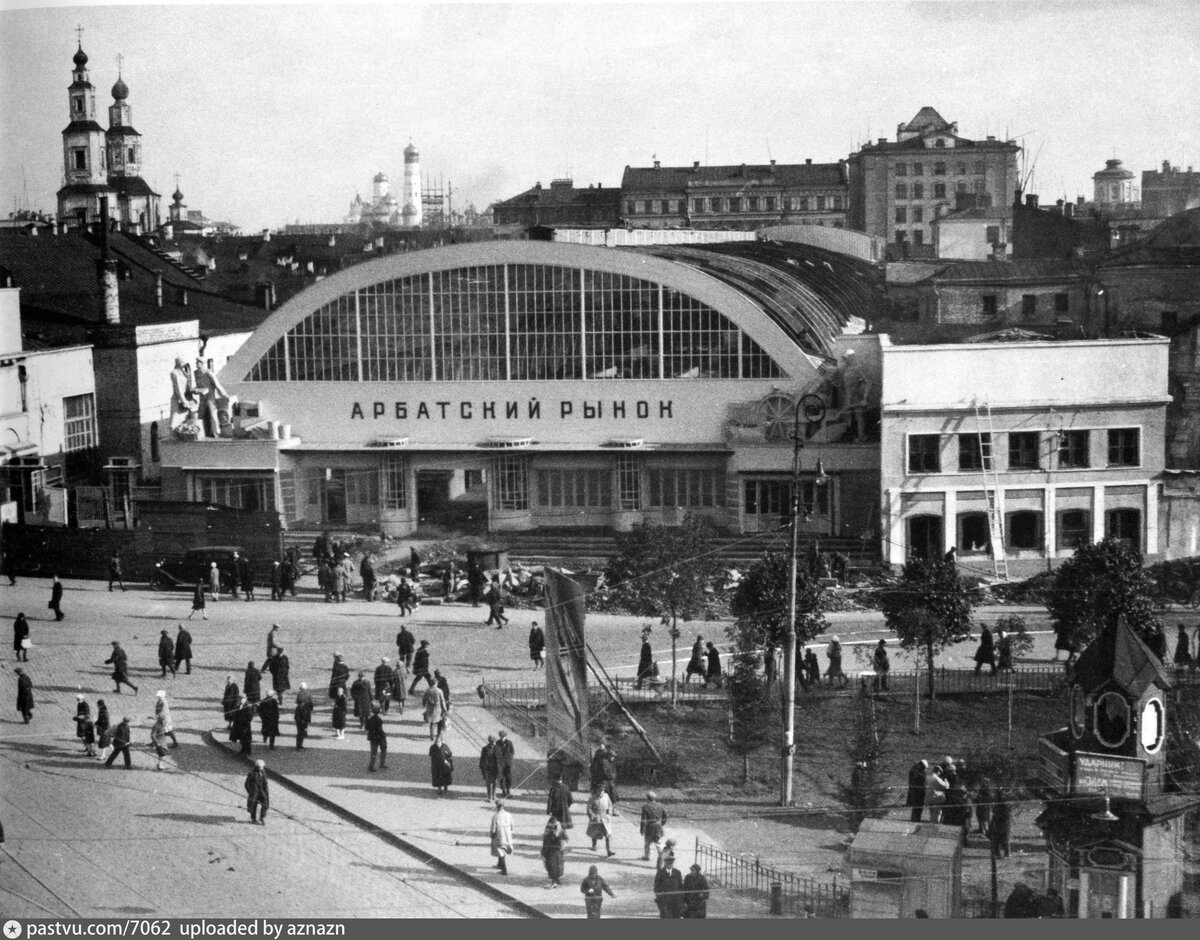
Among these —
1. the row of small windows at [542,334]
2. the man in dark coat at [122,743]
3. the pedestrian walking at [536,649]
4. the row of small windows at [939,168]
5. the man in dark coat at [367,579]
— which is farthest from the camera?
the row of small windows at [939,168]

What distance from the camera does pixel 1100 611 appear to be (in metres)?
17.1

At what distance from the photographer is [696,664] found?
1731 cm

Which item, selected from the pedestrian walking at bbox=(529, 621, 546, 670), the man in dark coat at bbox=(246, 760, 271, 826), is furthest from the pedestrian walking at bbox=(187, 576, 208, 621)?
the pedestrian walking at bbox=(529, 621, 546, 670)

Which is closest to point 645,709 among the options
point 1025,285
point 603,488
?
point 603,488

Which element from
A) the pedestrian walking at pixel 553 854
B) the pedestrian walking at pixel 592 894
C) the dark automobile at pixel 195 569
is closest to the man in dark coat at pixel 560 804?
the pedestrian walking at pixel 553 854

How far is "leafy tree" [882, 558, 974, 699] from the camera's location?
56.8 feet

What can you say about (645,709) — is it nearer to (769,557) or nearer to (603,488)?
(769,557)

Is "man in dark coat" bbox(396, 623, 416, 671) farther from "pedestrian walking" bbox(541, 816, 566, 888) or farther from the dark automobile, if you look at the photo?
"pedestrian walking" bbox(541, 816, 566, 888)

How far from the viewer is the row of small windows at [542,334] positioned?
20.1 metres

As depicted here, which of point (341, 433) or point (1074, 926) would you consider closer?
point (1074, 926)

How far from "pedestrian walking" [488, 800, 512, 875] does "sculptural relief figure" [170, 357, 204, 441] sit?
7.15m

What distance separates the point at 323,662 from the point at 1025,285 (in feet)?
44.9

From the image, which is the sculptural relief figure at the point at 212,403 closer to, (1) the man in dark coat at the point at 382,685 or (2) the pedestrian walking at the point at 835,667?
(1) the man in dark coat at the point at 382,685

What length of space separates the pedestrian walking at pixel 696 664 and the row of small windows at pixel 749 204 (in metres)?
Result: 15.4
